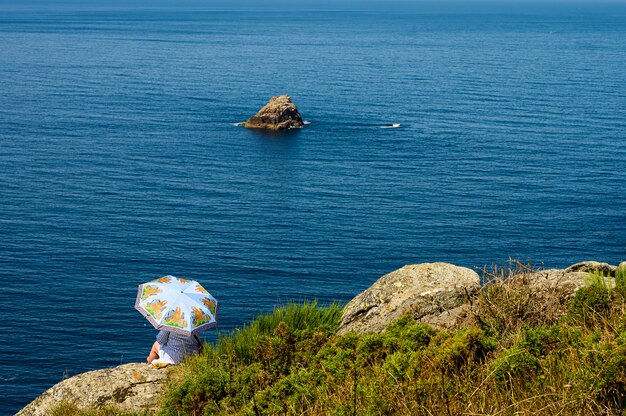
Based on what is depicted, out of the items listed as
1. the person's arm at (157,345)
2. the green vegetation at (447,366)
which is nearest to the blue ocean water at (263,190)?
the person's arm at (157,345)

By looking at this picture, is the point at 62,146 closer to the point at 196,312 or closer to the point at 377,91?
the point at 377,91

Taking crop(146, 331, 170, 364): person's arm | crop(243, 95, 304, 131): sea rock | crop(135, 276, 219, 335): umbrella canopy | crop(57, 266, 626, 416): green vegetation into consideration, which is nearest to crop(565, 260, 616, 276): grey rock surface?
crop(57, 266, 626, 416): green vegetation

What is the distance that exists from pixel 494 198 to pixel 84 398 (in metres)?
66.9

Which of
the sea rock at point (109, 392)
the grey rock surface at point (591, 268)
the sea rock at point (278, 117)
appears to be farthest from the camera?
the sea rock at point (278, 117)

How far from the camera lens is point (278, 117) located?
106312 millimetres

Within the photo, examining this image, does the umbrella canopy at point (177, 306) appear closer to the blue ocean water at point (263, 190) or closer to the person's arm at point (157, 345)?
the person's arm at point (157, 345)

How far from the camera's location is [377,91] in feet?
433

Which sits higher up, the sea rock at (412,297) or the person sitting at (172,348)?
the sea rock at (412,297)

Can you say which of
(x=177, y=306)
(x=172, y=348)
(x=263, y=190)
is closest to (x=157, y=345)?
(x=172, y=348)

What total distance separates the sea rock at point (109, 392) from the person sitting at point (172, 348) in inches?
30.0

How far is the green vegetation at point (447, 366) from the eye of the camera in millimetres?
8062

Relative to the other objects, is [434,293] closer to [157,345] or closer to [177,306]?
[177,306]

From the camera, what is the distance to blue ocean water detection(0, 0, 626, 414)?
2103 inches

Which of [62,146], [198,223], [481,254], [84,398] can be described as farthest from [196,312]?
[62,146]
